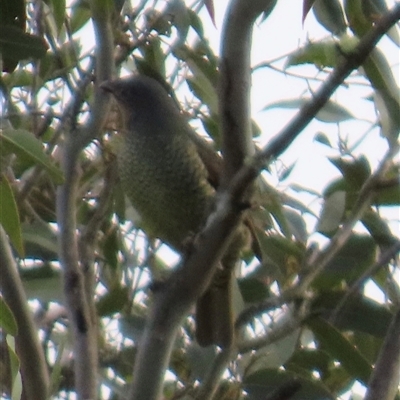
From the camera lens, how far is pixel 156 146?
2459mm

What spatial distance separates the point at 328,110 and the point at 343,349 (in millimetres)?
485

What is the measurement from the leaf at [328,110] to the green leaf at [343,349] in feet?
1.35

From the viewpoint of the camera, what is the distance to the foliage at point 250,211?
1583 mm

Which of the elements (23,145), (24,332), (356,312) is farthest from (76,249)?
(356,312)

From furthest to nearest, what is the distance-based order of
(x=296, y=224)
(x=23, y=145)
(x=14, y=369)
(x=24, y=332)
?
(x=296, y=224) → (x=24, y=332) → (x=14, y=369) → (x=23, y=145)

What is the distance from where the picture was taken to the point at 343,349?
173cm

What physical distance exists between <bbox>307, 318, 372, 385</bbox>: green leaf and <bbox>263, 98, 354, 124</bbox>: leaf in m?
0.41

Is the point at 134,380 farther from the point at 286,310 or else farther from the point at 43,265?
the point at 43,265

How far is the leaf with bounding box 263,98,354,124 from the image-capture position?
1.83 meters

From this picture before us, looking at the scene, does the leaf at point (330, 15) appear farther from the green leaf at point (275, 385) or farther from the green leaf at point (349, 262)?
the green leaf at point (275, 385)

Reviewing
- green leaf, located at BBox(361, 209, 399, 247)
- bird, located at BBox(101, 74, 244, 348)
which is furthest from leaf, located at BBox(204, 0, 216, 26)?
bird, located at BBox(101, 74, 244, 348)

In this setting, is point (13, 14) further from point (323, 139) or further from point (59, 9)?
point (323, 139)

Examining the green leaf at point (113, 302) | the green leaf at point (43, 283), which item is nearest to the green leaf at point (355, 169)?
the green leaf at point (113, 302)

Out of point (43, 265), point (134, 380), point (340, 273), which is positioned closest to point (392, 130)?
point (340, 273)
